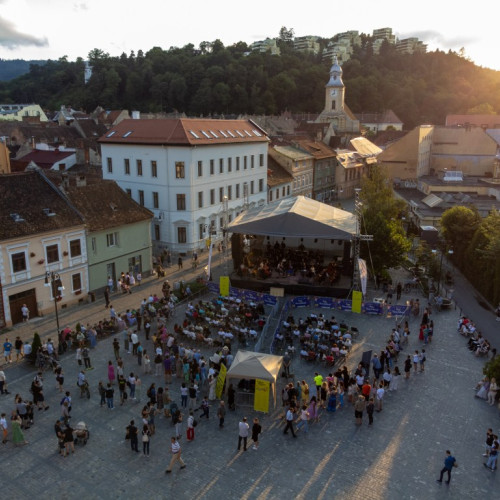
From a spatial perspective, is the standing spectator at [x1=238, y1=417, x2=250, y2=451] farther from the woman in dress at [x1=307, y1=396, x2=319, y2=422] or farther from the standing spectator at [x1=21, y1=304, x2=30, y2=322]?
the standing spectator at [x1=21, y1=304, x2=30, y2=322]

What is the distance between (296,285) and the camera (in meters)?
30.9

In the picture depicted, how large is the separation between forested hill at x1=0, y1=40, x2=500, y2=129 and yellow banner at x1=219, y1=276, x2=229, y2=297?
88.5m

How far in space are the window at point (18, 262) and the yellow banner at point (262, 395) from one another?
15.4 m

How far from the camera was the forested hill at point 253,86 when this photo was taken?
370 ft

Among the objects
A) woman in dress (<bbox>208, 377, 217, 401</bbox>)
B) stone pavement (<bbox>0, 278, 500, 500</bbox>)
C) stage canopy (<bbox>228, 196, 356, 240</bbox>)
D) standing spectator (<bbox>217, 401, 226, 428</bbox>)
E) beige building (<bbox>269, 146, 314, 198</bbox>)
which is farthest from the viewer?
beige building (<bbox>269, 146, 314, 198</bbox>)

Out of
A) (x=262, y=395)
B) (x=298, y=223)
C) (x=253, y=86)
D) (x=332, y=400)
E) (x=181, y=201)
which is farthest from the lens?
(x=253, y=86)

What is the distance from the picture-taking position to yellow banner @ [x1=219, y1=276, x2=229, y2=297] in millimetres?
28828

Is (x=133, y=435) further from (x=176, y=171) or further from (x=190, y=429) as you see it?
(x=176, y=171)

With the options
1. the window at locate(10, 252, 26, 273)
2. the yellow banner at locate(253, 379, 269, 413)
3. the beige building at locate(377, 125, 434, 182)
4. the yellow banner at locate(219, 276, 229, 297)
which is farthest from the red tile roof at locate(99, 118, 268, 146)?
the beige building at locate(377, 125, 434, 182)

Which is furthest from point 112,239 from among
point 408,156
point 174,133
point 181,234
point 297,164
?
point 408,156

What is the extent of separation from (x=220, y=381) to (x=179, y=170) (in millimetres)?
23184

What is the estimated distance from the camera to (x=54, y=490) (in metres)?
14.0

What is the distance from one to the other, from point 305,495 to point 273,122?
7822 centimetres

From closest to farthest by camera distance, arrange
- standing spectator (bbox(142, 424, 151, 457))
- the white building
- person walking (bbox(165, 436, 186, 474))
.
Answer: person walking (bbox(165, 436, 186, 474))
standing spectator (bbox(142, 424, 151, 457))
the white building
